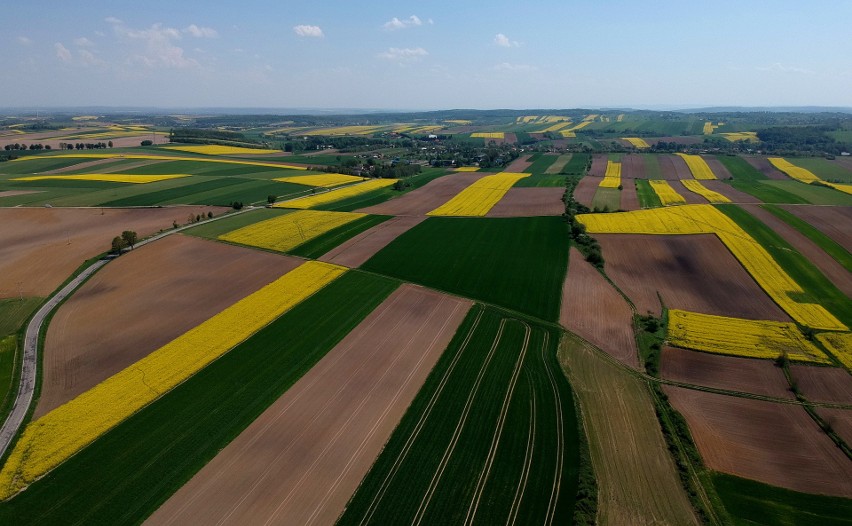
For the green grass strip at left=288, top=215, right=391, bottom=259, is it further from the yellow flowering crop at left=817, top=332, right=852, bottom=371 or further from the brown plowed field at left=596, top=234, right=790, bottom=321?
the yellow flowering crop at left=817, top=332, right=852, bottom=371

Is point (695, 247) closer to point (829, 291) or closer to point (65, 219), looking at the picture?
point (829, 291)

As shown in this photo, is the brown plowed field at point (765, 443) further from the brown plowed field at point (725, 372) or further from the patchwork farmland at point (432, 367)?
the brown plowed field at point (725, 372)

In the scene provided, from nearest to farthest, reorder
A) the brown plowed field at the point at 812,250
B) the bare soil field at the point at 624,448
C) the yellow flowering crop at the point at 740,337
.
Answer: the bare soil field at the point at 624,448
the yellow flowering crop at the point at 740,337
the brown plowed field at the point at 812,250

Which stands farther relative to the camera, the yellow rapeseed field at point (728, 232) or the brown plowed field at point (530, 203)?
the brown plowed field at point (530, 203)

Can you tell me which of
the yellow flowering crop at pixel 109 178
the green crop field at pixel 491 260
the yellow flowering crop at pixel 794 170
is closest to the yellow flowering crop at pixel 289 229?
the green crop field at pixel 491 260

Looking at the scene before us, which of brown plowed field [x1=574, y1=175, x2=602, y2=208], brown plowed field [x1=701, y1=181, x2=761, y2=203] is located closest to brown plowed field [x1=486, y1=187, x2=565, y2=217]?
brown plowed field [x1=574, y1=175, x2=602, y2=208]

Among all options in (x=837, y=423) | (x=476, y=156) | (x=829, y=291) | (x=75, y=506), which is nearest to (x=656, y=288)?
(x=829, y=291)

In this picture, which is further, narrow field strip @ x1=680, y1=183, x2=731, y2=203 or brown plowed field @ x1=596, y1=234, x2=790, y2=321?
narrow field strip @ x1=680, y1=183, x2=731, y2=203
